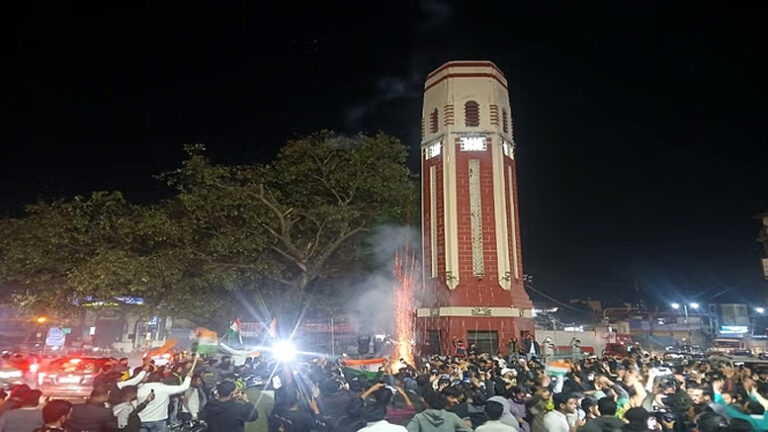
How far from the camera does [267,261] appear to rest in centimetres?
2400

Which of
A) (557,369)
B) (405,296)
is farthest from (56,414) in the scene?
(405,296)

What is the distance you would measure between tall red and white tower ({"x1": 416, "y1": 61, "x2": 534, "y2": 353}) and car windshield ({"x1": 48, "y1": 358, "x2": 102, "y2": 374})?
1764 cm

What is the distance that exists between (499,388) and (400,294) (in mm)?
23882

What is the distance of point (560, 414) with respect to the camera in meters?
6.27

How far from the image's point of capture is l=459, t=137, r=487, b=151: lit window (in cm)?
3030

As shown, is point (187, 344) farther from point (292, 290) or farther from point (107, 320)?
point (292, 290)

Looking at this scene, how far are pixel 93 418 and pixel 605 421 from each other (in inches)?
235

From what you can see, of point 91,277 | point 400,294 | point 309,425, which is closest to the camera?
point 309,425

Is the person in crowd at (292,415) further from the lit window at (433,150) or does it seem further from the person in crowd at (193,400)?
the lit window at (433,150)

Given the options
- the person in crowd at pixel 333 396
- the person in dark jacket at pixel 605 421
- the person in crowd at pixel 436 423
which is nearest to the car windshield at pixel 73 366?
the person in crowd at pixel 333 396

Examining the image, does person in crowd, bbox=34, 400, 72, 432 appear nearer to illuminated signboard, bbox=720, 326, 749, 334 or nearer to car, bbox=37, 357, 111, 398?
car, bbox=37, 357, 111, 398

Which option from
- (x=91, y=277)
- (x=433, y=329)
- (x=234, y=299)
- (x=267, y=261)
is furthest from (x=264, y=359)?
(x=433, y=329)

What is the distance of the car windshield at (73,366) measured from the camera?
14750 mm

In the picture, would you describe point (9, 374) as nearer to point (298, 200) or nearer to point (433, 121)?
point (298, 200)
